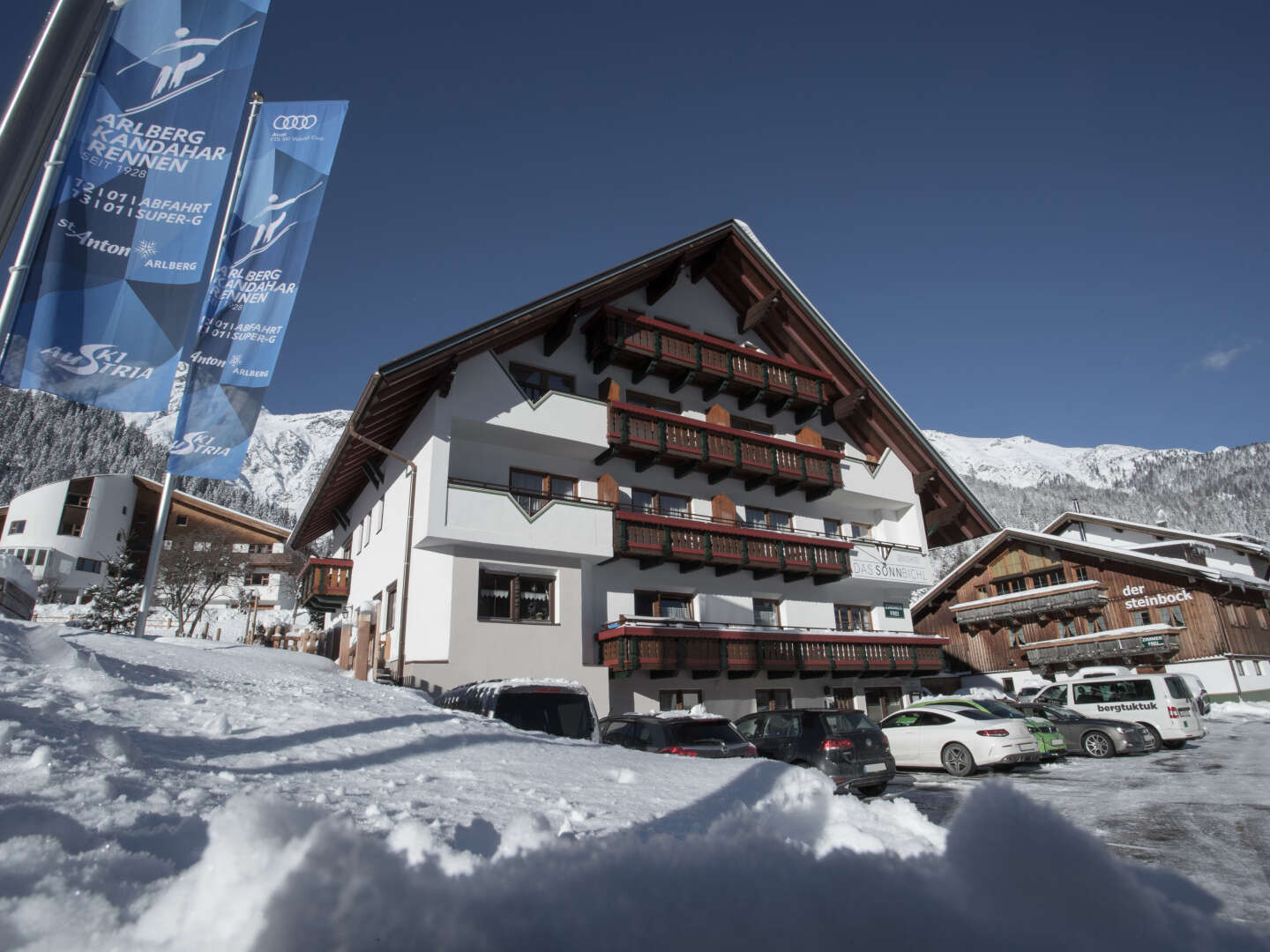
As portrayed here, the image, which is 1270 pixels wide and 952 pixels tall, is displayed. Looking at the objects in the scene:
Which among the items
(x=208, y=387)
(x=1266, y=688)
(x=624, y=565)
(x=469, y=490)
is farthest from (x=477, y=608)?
(x=1266, y=688)

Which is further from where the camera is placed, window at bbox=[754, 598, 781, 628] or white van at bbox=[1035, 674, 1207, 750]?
window at bbox=[754, 598, 781, 628]

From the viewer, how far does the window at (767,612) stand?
24.4 meters

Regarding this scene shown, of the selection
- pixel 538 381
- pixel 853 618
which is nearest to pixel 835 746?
pixel 538 381

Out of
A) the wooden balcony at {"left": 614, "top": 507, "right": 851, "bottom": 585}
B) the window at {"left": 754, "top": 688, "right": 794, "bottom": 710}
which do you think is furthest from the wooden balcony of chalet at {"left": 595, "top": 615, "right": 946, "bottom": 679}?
the wooden balcony at {"left": 614, "top": 507, "right": 851, "bottom": 585}

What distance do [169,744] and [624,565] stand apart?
16833 millimetres

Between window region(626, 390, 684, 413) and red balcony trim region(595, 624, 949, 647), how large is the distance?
7511mm

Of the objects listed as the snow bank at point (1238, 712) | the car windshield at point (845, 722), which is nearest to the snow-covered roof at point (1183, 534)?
the snow bank at point (1238, 712)

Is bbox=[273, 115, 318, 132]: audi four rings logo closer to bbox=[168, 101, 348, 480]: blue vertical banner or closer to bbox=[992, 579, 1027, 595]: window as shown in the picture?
bbox=[168, 101, 348, 480]: blue vertical banner

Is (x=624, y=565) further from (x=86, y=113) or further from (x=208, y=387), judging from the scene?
(x=86, y=113)

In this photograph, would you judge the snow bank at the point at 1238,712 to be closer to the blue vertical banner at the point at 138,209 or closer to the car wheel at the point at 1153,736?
the car wheel at the point at 1153,736

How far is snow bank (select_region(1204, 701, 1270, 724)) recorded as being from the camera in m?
28.4

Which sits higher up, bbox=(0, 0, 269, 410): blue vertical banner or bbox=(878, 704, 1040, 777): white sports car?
bbox=(0, 0, 269, 410): blue vertical banner

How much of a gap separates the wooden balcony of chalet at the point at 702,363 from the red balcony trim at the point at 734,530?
4.87m

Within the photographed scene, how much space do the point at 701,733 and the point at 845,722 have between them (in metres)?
3.07
